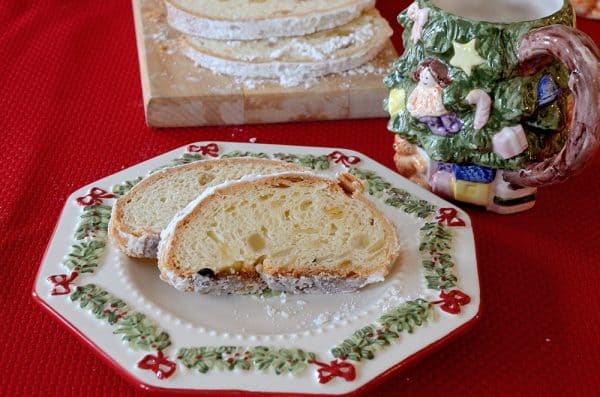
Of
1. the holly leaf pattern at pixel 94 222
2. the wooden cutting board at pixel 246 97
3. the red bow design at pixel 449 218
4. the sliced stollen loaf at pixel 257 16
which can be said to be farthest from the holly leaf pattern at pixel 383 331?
the sliced stollen loaf at pixel 257 16

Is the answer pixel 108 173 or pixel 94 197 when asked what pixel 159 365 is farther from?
pixel 108 173

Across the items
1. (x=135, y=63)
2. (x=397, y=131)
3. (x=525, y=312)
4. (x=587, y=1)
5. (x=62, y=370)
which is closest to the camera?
(x=62, y=370)

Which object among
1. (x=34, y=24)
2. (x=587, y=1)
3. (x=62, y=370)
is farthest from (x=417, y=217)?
(x=34, y=24)

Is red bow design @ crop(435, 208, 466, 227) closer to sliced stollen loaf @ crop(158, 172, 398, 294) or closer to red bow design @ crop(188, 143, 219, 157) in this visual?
sliced stollen loaf @ crop(158, 172, 398, 294)

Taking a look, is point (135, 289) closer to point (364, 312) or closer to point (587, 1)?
point (364, 312)

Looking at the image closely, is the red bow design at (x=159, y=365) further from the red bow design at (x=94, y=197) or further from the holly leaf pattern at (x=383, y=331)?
the red bow design at (x=94, y=197)
